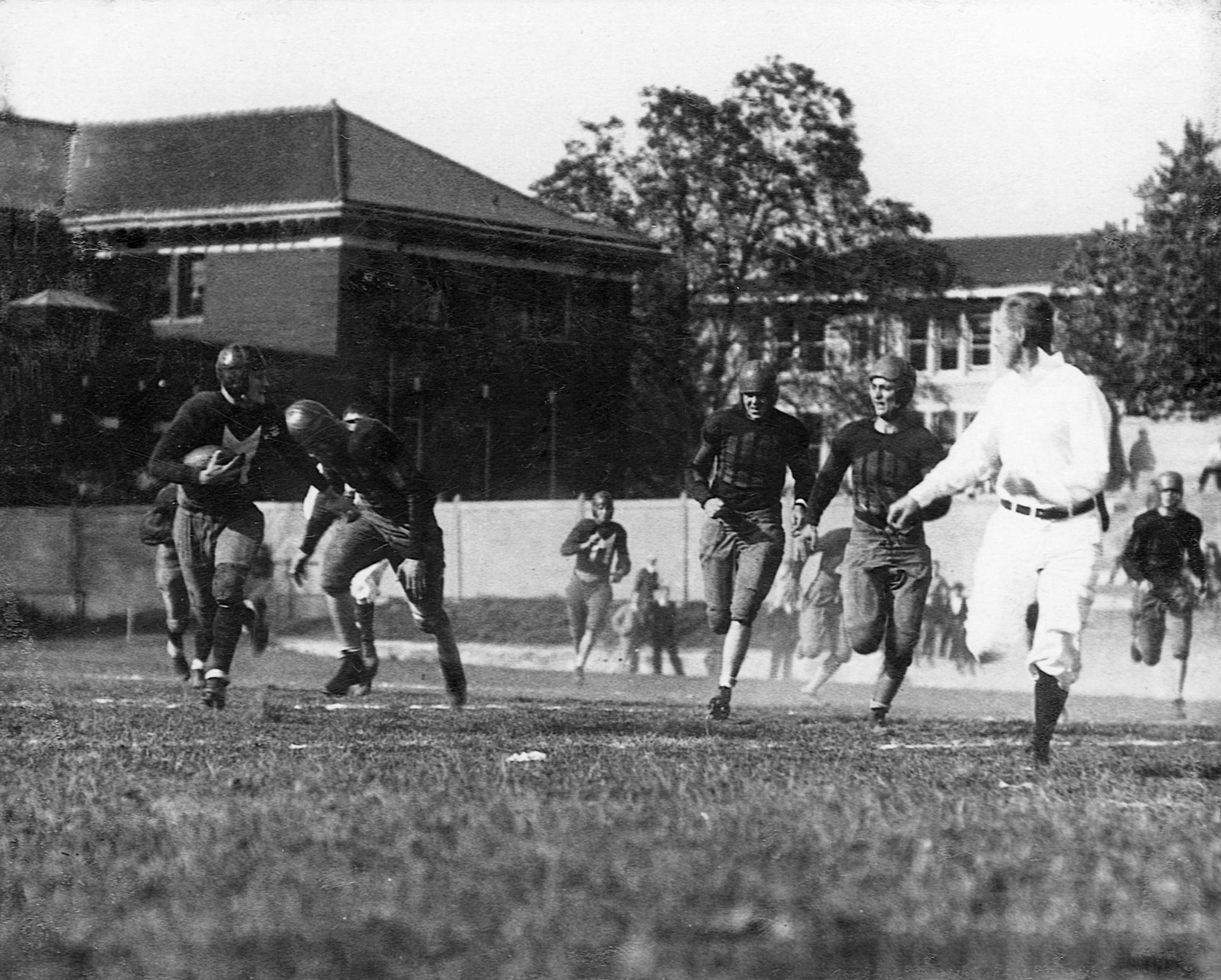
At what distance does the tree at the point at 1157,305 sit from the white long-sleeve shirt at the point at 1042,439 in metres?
16.7

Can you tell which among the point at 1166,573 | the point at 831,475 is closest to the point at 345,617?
the point at 831,475

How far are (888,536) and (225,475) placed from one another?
3.69 meters

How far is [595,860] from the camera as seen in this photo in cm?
420

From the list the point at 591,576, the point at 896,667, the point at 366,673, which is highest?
the point at 591,576

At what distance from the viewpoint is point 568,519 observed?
60.0ft

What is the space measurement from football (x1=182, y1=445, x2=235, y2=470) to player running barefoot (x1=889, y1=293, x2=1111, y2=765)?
4.01 metres

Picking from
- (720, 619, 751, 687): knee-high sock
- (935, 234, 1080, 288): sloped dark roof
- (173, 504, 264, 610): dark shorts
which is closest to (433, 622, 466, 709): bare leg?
(173, 504, 264, 610): dark shorts

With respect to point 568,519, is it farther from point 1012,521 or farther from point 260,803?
point 260,803

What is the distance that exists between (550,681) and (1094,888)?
1180 centimetres

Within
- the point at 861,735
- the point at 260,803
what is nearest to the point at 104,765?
the point at 260,803

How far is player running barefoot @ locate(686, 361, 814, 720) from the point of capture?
392 inches

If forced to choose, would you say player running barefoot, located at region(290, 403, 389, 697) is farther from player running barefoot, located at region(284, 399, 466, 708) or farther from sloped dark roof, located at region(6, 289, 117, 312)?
sloped dark roof, located at region(6, 289, 117, 312)

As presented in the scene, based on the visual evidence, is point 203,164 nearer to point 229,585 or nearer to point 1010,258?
point 229,585

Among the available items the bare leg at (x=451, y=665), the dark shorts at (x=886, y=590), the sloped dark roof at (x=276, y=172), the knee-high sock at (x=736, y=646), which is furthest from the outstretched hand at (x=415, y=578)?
the sloped dark roof at (x=276, y=172)
